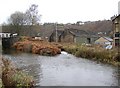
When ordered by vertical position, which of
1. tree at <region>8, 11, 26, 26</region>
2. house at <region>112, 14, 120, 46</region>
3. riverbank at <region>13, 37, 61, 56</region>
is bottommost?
riverbank at <region>13, 37, 61, 56</region>

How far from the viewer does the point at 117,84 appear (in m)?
15.2

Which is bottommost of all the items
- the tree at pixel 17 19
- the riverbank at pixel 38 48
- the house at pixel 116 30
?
the riverbank at pixel 38 48

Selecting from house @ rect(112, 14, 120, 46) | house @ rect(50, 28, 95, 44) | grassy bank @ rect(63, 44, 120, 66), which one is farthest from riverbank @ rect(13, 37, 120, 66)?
house @ rect(50, 28, 95, 44)

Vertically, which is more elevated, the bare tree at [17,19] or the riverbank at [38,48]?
the bare tree at [17,19]

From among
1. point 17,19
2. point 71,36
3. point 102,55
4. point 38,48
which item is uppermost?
point 17,19

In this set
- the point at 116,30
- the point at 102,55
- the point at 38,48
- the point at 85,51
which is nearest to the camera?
the point at 102,55

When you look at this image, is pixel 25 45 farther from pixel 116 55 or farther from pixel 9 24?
pixel 116 55

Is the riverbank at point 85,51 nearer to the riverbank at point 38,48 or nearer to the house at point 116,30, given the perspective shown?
the riverbank at point 38,48

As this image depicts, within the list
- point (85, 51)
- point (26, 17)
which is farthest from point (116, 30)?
point (26, 17)

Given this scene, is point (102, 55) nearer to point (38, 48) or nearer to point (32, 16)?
point (38, 48)

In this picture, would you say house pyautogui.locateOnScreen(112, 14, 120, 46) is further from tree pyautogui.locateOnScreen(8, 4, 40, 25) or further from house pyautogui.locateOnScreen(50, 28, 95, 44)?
tree pyautogui.locateOnScreen(8, 4, 40, 25)

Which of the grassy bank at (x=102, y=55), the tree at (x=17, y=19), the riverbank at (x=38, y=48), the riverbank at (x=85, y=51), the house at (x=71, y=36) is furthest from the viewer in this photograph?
the house at (x=71, y=36)

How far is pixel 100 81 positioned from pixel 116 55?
36.1 feet

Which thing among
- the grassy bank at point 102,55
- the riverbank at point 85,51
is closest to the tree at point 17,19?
the riverbank at point 85,51
